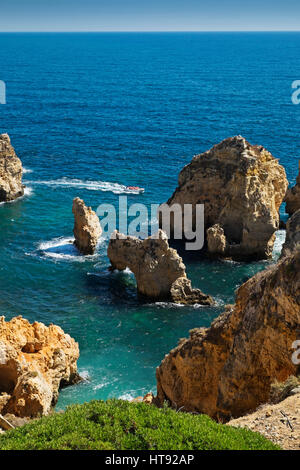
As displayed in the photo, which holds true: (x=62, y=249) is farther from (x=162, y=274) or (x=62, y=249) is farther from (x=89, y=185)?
(x=89, y=185)

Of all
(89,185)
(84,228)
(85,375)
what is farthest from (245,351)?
(89,185)

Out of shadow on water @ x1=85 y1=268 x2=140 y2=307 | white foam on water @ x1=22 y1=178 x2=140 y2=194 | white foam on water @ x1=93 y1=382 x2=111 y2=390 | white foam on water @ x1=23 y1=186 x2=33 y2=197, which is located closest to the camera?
white foam on water @ x1=93 y1=382 x2=111 y2=390

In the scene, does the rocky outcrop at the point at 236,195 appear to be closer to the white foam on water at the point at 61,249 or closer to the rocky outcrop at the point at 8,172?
the white foam on water at the point at 61,249

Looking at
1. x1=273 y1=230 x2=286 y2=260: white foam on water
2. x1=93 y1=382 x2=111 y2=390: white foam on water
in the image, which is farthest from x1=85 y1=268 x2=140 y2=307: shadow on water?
x1=273 y1=230 x2=286 y2=260: white foam on water

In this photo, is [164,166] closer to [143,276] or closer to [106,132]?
[106,132]

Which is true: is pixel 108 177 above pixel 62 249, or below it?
above

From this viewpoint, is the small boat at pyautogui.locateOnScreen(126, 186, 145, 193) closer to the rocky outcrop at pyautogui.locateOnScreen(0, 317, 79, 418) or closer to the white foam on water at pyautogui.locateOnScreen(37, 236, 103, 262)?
the white foam on water at pyautogui.locateOnScreen(37, 236, 103, 262)

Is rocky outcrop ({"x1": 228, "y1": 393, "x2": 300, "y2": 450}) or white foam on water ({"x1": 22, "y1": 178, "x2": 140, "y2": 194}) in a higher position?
white foam on water ({"x1": 22, "y1": 178, "x2": 140, "y2": 194})
